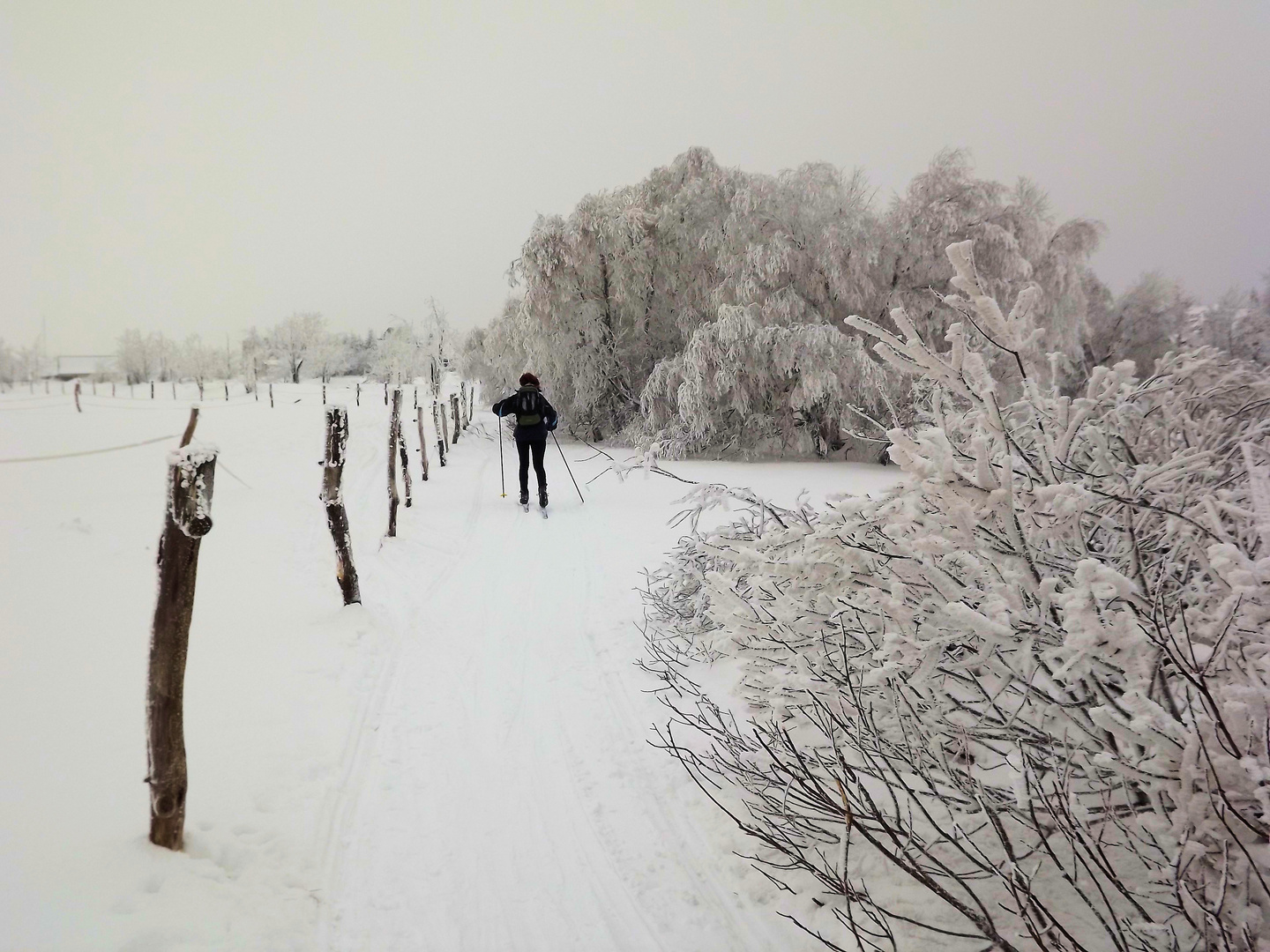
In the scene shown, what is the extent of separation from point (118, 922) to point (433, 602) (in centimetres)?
356

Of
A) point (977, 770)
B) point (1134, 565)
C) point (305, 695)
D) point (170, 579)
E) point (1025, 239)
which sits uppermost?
point (1025, 239)

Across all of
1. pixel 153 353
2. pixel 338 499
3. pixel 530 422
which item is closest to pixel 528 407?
pixel 530 422

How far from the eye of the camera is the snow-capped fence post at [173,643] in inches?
92.3

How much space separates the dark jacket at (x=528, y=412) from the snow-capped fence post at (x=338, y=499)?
11.7 ft

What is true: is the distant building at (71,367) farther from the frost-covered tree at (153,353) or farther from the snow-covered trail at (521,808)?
the frost-covered tree at (153,353)

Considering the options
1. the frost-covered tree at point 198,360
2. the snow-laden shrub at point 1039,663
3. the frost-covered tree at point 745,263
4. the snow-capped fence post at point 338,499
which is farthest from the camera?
the frost-covered tree at point 198,360

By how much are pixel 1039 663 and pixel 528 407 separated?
7.94 metres

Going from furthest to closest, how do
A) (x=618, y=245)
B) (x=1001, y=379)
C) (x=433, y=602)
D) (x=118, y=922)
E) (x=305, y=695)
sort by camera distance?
(x=618, y=245) < (x=1001, y=379) < (x=433, y=602) < (x=305, y=695) < (x=118, y=922)

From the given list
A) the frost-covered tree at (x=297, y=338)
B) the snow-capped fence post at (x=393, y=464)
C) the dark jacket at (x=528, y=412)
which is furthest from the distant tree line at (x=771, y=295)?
the frost-covered tree at (x=297, y=338)

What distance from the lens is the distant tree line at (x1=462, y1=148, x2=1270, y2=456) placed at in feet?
44.3

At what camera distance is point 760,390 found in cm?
1438

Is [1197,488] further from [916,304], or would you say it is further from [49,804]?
[916,304]

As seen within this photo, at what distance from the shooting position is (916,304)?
13.8 metres

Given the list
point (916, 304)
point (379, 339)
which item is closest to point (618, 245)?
point (916, 304)
